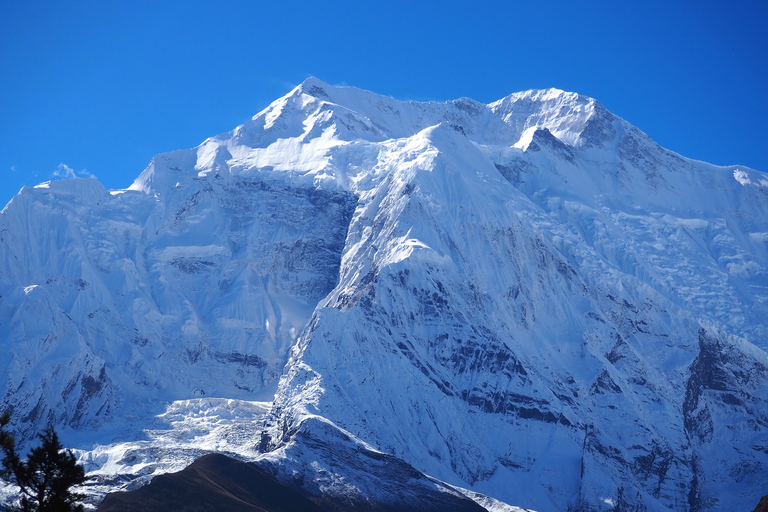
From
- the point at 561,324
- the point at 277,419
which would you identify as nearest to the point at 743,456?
the point at 561,324

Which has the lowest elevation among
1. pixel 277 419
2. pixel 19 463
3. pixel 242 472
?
pixel 19 463

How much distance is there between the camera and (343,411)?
156 metres

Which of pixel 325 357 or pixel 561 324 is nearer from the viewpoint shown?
pixel 325 357

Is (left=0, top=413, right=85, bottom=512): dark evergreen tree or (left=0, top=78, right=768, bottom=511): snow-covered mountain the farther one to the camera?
(left=0, top=78, right=768, bottom=511): snow-covered mountain

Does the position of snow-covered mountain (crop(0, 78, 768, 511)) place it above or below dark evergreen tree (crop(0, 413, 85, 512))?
above

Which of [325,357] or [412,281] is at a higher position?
[412,281]

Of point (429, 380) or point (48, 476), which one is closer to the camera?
point (48, 476)

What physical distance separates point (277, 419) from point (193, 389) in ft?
120

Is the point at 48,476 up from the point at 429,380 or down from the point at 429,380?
down

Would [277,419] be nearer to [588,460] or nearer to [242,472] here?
[242,472]

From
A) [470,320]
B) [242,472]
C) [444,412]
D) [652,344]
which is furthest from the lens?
[652,344]

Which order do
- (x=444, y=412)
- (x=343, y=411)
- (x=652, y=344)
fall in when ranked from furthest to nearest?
1. (x=652, y=344)
2. (x=444, y=412)
3. (x=343, y=411)

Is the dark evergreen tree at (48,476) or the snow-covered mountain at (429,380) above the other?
the snow-covered mountain at (429,380)

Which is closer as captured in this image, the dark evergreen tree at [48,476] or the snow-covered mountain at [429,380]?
the dark evergreen tree at [48,476]
